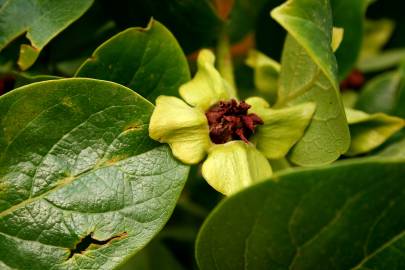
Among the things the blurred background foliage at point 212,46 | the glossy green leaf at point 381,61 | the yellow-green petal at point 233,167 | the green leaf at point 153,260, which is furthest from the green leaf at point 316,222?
the glossy green leaf at point 381,61

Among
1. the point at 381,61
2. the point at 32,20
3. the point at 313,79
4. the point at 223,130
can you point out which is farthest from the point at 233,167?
the point at 381,61

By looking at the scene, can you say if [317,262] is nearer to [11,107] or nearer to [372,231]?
[372,231]

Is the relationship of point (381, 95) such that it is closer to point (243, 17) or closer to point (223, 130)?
point (243, 17)

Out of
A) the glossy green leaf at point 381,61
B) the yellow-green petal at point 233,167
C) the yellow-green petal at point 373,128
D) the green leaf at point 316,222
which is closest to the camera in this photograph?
the green leaf at point 316,222

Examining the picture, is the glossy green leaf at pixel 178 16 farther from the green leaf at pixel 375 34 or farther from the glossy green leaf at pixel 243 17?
the green leaf at pixel 375 34

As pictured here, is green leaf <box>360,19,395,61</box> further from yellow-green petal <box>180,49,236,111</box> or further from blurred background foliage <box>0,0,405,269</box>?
yellow-green petal <box>180,49,236,111</box>

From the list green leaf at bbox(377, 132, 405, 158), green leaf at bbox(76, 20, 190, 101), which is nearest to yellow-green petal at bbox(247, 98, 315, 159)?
green leaf at bbox(76, 20, 190, 101)

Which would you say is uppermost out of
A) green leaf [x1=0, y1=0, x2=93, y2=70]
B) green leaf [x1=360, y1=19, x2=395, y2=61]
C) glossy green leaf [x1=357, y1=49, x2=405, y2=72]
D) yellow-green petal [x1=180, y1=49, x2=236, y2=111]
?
green leaf [x1=0, y1=0, x2=93, y2=70]
